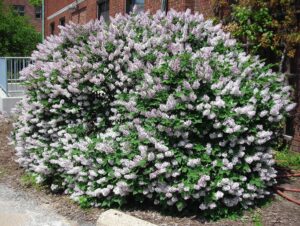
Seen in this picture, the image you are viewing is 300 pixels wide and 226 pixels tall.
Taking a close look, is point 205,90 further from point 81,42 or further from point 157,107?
point 81,42

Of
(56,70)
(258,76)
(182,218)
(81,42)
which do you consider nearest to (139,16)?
(81,42)

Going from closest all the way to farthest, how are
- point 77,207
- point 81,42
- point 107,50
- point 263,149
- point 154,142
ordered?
1. point 154,142
2. point 263,149
3. point 77,207
4. point 107,50
5. point 81,42

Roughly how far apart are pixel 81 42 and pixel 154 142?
2.17 metres

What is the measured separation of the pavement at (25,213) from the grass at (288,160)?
3.08 m

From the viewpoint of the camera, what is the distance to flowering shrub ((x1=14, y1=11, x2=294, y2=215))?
14.4 ft

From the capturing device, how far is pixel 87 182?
5020 millimetres

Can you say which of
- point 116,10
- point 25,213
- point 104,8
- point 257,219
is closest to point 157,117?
point 257,219

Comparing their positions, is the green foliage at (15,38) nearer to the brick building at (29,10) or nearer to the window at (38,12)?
the brick building at (29,10)

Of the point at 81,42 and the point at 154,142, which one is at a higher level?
the point at 81,42

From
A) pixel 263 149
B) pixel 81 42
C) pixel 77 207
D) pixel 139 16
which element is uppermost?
pixel 139 16

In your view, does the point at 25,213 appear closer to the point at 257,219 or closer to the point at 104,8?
the point at 257,219

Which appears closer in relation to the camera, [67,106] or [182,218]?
[182,218]

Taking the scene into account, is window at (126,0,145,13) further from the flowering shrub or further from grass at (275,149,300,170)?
grass at (275,149,300,170)

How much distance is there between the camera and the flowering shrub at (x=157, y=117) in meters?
4.40
